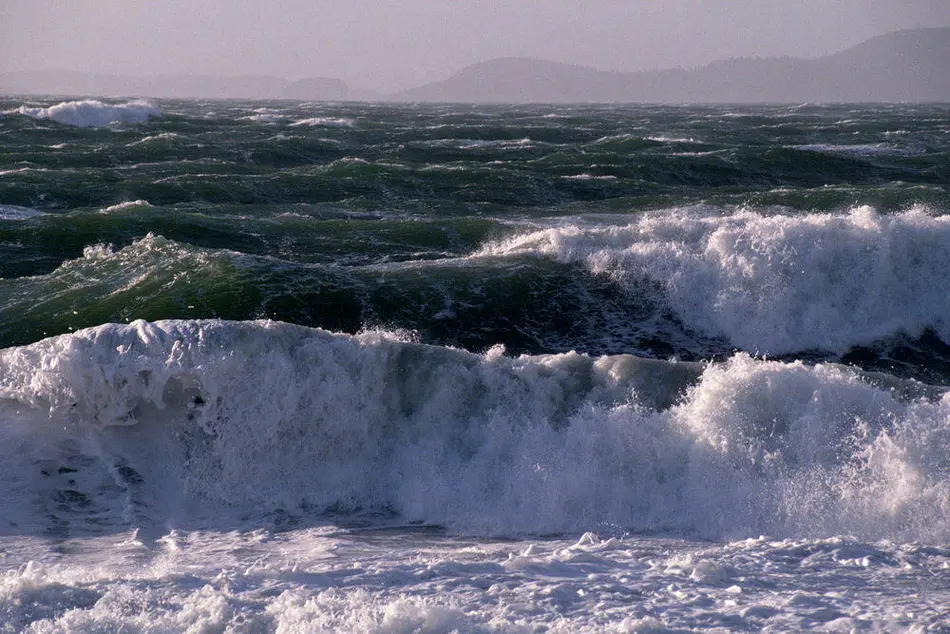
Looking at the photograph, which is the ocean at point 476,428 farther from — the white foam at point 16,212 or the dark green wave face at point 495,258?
the white foam at point 16,212

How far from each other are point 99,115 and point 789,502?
44777 mm

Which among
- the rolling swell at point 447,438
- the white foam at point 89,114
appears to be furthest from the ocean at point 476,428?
the white foam at point 89,114

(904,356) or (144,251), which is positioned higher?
(144,251)

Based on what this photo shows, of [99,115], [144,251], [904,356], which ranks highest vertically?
[99,115]

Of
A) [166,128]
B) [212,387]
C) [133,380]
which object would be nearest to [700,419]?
[212,387]

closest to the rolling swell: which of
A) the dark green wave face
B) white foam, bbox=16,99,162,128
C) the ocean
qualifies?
the ocean

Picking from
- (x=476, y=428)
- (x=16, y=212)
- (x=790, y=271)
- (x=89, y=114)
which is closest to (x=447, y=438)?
(x=476, y=428)

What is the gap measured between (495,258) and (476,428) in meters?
6.15

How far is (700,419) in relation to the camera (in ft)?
24.4

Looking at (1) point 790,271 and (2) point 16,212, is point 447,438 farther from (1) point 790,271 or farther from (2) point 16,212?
(2) point 16,212

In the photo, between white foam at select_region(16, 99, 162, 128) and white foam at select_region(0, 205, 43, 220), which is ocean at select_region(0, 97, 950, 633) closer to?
white foam at select_region(0, 205, 43, 220)

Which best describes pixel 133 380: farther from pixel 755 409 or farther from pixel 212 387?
pixel 755 409

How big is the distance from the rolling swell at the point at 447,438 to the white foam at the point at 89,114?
38203 millimetres

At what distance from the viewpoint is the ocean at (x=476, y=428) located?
203 inches
